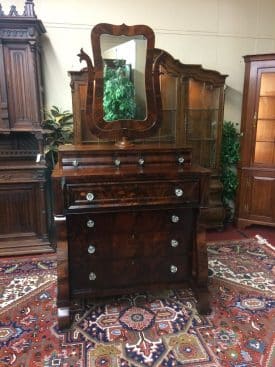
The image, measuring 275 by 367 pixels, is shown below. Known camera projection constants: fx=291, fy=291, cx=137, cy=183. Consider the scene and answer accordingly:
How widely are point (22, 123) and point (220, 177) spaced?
240 centimetres

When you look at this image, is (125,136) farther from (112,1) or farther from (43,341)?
(112,1)

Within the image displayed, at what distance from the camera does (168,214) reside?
204 centimetres

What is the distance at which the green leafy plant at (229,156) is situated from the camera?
3.67 meters

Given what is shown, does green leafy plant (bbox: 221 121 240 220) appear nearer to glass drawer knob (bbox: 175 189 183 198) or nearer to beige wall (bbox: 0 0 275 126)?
beige wall (bbox: 0 0 275 126)

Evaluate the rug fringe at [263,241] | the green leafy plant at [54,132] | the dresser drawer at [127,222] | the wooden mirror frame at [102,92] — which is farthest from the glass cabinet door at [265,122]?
the green leafy plant at [54,132]

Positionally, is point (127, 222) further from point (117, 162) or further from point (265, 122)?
point (265, 122)

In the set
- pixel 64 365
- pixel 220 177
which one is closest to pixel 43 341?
pixel 64 365

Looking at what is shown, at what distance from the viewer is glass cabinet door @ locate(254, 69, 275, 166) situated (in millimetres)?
3365

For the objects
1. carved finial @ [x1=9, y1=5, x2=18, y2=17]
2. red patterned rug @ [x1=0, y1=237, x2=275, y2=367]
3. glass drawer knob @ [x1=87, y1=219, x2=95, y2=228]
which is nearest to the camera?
red patterned rug @ [x1=0, y1=237, x2=275, y2=367]

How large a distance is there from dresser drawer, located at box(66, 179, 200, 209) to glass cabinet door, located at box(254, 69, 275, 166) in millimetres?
1951

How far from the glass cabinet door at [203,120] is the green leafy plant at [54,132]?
1.36 meters

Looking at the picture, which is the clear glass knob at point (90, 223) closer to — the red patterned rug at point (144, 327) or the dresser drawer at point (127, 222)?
the dresser drawer at point (127, 222)

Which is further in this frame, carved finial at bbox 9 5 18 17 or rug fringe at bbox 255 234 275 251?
rug fringe at bbox 255 234 275 251

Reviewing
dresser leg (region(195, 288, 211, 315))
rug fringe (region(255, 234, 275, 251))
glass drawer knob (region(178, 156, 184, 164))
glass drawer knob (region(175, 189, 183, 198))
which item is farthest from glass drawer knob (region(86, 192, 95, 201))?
rug fringe (region(255, 234, 275, 251))
